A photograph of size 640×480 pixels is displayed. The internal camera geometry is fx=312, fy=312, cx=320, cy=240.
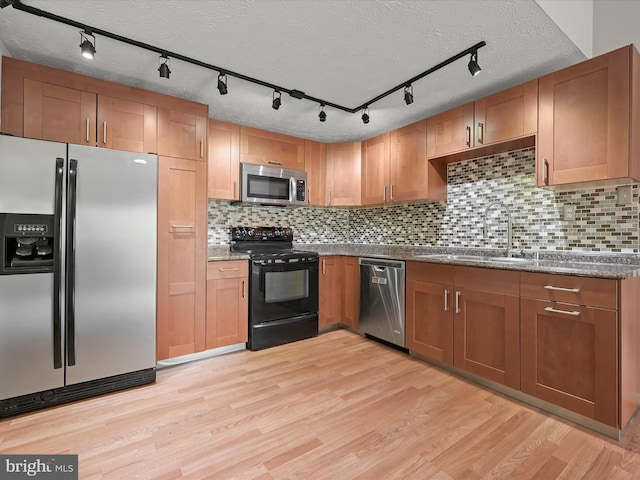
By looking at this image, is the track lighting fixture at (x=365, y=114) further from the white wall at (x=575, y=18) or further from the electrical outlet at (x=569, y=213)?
the electrical outlet at (x=569, y=213)

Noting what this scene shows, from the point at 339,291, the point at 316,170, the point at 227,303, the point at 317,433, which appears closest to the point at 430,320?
the point at 339,291

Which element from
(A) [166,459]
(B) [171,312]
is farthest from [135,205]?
(A) [166,459]

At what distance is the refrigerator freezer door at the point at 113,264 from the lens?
6.75ft

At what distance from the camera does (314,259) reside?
11.0 ft

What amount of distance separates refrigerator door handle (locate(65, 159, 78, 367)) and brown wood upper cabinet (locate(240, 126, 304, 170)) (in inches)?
60.8

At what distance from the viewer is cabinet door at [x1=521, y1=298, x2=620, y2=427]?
1.66 metres

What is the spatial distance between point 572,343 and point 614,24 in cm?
219

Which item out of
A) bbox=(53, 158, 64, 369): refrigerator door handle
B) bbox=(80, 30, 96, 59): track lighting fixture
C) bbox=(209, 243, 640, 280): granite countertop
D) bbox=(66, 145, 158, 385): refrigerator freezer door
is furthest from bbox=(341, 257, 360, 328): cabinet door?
bbox=(80, 30, 96, 59): track lighting fixture

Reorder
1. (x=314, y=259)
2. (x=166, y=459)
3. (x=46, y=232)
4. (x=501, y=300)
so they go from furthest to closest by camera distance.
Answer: (x=314, y=259) < (x=501, y=300) < (x=46, y=232) < (x=166, y=459)

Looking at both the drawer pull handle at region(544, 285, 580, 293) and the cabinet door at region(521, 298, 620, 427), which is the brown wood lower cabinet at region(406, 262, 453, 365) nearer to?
the cabinet door at region(521, 298, 620, 427)

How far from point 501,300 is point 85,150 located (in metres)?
2.96

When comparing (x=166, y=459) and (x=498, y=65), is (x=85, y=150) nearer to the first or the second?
(x=166, y=459)

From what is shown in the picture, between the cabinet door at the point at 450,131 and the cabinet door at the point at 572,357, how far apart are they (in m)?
1.42

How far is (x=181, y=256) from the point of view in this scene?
2.62 metres
